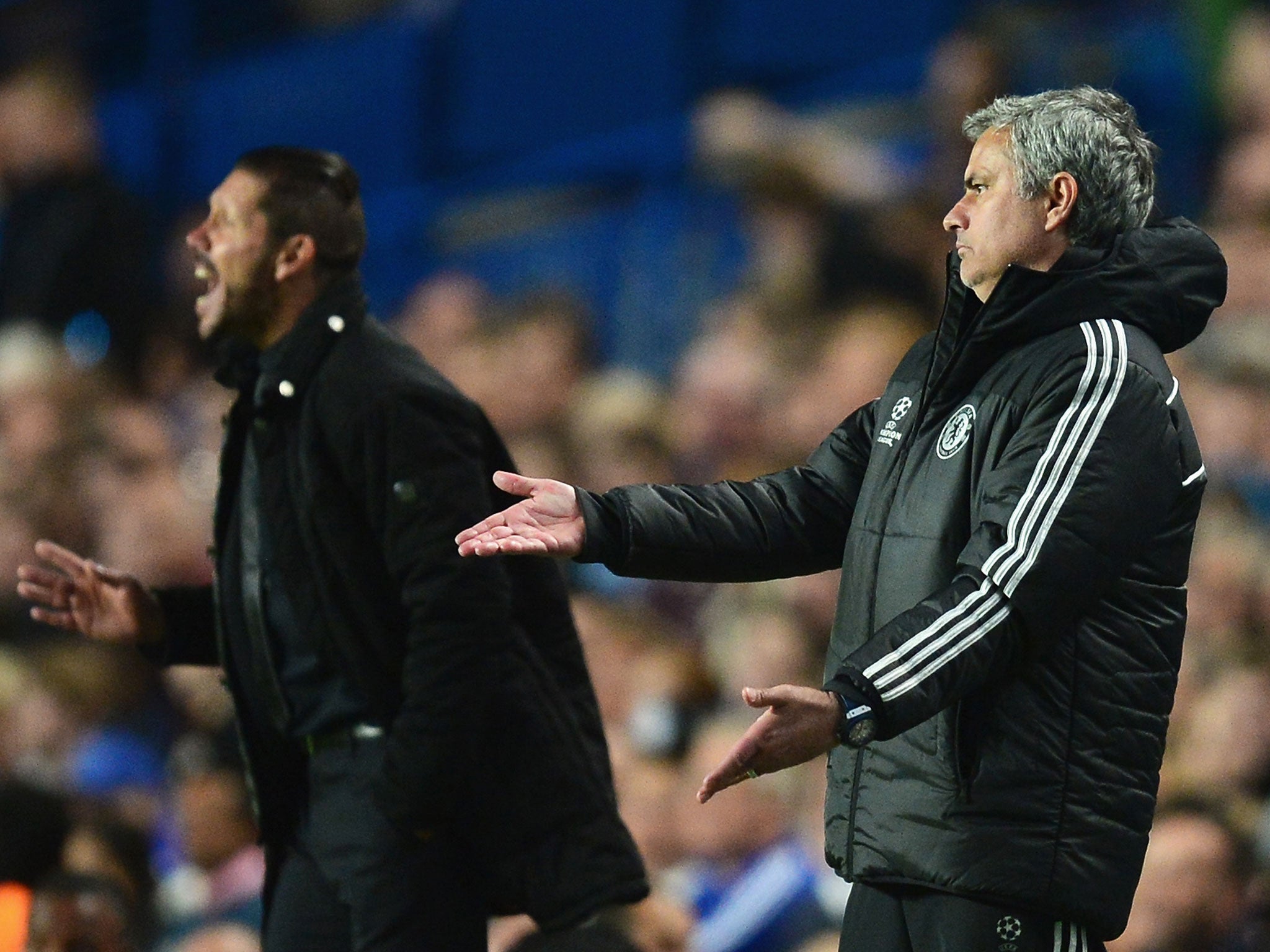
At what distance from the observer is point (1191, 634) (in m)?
5.04

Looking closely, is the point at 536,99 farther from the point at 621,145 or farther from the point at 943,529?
the point at 943,529

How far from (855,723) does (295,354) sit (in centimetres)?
150

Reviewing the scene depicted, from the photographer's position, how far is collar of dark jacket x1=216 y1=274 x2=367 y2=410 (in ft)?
11.4

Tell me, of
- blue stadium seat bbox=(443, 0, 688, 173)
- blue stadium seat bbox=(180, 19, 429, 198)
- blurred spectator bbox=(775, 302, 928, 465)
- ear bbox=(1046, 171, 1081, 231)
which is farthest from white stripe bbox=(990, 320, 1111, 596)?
blue stadium seat bbox=(180, 19, 429, 198)

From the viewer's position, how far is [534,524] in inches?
104

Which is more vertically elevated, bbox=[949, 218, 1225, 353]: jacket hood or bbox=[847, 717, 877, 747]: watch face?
bbox=[949, 218, 1225, 353]: jacket hood

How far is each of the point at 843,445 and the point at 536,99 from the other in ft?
19.7

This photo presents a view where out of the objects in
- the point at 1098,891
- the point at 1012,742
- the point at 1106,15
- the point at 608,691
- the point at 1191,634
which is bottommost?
the point at 608,691

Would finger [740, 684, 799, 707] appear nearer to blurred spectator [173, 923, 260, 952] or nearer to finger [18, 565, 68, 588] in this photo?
finger [18, 565, 68, 588]

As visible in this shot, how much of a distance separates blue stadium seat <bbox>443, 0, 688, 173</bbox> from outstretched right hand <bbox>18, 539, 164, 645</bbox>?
4.84m

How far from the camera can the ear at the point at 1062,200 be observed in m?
2.64

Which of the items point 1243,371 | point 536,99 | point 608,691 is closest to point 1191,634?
point 1243,371

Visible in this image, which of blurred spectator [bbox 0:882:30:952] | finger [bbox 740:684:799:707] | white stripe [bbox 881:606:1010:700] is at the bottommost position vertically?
blurred spectator [bbox 0:882:30:952]

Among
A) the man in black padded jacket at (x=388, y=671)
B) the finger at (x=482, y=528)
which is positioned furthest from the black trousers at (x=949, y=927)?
the man in black padded jacket at (x=388, y=671)
